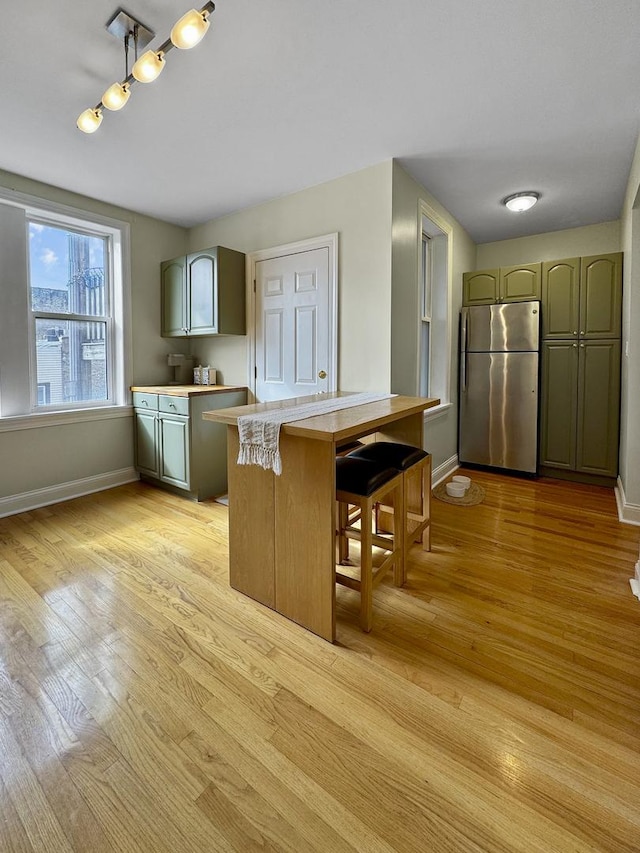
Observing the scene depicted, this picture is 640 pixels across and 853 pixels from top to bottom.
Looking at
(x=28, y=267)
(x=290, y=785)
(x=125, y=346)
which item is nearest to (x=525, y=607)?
(x=290, y=785)

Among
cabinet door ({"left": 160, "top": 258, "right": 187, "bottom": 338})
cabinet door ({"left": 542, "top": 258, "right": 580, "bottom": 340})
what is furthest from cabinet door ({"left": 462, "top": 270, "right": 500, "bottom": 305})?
cabinet door ({"left": 160, "top": 258, "right": 187, "bottom": 338})

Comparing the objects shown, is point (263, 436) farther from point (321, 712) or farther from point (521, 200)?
point (521, 200)

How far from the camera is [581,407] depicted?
12.6ft

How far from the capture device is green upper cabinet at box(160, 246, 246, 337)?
11.5 ft

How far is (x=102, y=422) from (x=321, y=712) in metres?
3.19

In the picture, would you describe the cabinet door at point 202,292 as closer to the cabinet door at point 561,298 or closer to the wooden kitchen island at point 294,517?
the wooden kitchen island at point 294,517

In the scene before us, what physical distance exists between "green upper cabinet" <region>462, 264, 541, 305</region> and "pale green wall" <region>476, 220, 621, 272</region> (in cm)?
47

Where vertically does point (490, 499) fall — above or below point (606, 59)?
below

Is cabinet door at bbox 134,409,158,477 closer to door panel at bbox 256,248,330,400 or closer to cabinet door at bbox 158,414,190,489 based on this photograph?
cabinet door at bbox 158,414,190,489

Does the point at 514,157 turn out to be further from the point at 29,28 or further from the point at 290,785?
the point at 290,785

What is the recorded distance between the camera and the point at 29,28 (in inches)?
65.4

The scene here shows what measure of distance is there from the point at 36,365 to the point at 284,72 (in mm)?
2774

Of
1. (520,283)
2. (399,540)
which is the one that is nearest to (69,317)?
(399,540)

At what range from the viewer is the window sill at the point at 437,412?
3.37 m
